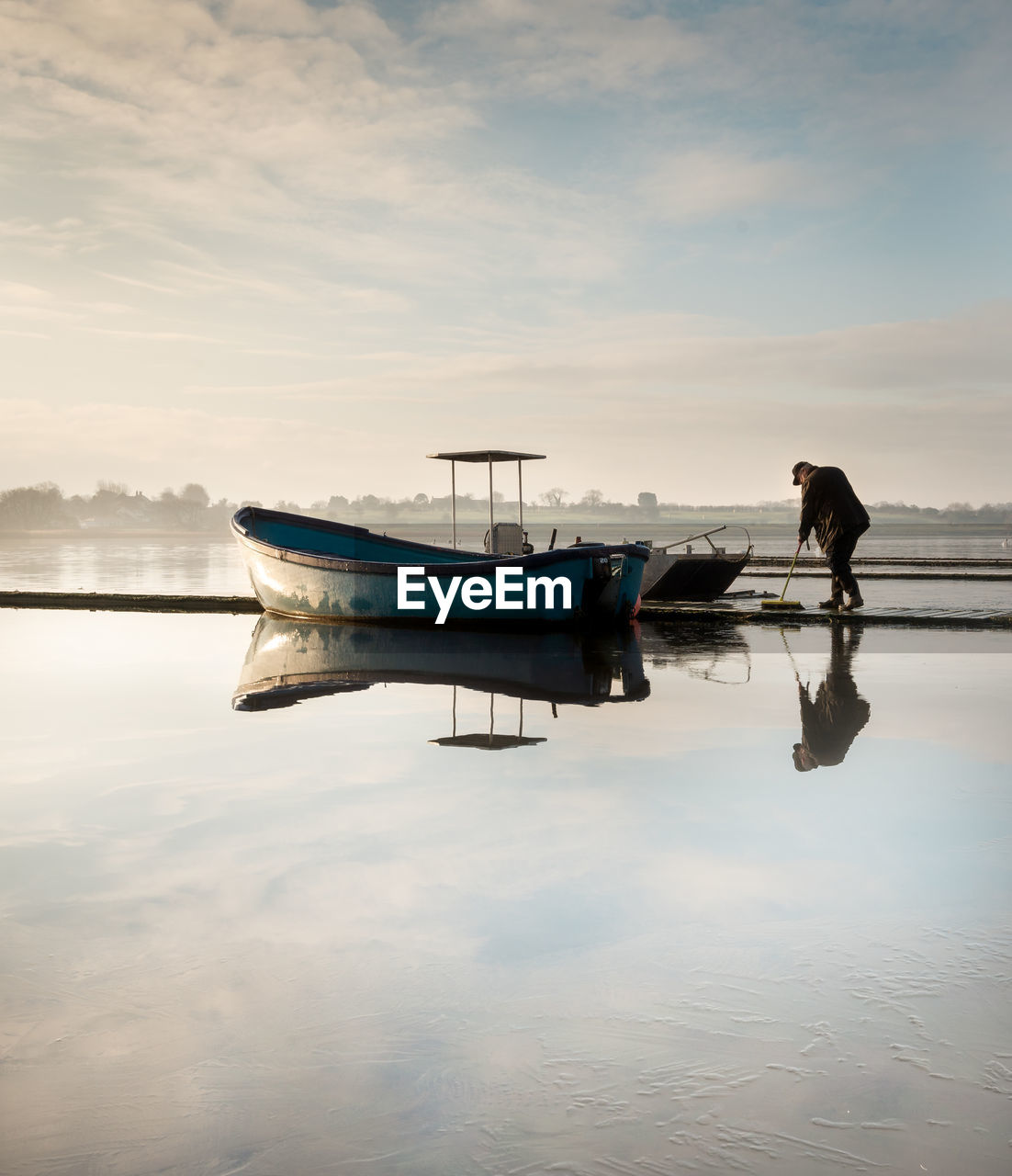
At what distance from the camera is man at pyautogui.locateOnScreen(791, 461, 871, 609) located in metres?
15.5

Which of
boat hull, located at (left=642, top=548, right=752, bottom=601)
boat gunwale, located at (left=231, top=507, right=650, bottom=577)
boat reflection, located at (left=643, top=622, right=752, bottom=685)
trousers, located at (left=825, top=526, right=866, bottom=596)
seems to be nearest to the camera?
boat reflection, located at (left=643, top=622, right=752, bottom=685)

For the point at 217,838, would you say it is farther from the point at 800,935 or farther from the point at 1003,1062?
the point at 1003,1062

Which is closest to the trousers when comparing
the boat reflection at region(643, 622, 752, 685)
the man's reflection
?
the boat reflection at region(643, 622, 752, 685)

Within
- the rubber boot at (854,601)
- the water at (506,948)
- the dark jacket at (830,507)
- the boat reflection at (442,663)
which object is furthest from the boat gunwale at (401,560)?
the water at (506,948)

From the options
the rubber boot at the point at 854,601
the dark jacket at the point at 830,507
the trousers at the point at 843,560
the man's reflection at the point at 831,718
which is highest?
the dark jacket at the point at 830,507

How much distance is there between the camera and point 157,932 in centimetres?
345

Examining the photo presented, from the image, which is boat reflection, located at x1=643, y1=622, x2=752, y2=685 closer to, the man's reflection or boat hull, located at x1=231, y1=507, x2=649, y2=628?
the man's reflection

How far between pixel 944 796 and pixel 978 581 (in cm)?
2404

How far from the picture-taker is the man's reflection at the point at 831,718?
20.2 feet

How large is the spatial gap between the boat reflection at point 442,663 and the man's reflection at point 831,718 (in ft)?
4.58

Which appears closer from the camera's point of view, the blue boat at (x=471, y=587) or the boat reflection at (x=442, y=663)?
the boat reflection at (x=442, y=663)

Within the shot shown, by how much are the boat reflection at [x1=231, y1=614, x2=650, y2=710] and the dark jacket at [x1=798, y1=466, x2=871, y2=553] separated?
371cm

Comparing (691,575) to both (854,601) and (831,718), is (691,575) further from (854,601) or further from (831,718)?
(831,718)

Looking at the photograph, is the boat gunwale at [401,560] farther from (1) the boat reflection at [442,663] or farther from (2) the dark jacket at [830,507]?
(2) the dark jacket at [830,507]
